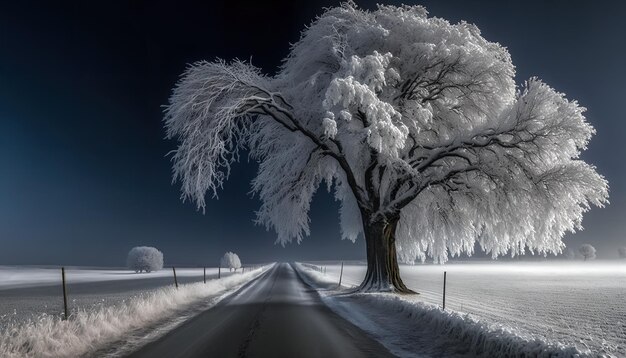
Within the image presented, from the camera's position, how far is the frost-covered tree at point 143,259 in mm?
94812

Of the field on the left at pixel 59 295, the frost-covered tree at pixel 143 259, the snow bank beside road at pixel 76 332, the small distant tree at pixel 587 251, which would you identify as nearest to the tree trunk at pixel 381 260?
the snow bank beside road at pixel 76 332

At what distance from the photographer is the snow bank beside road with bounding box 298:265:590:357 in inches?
262

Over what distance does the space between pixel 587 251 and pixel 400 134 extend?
201 metres

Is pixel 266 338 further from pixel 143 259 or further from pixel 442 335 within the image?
pixel 143 259

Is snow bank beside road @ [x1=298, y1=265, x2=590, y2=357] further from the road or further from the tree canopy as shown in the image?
the tree canopy

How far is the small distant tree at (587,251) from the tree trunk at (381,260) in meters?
196

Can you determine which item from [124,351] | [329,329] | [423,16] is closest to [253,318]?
[329,329]

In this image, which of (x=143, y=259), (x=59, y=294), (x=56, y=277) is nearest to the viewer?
(x=59, y=294)

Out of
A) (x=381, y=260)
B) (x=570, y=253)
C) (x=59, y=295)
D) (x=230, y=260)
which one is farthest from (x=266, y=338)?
(x=570, y=253)

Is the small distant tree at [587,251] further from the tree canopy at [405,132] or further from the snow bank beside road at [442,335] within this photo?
the snow bank beside road at [442,335]

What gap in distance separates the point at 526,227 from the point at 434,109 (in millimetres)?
6804

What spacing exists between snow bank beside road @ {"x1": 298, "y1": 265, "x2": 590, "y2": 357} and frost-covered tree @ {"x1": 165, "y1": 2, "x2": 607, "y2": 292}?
20.9 feet

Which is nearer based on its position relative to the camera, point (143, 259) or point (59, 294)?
point (59, 294)

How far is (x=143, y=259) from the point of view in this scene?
310 ft
